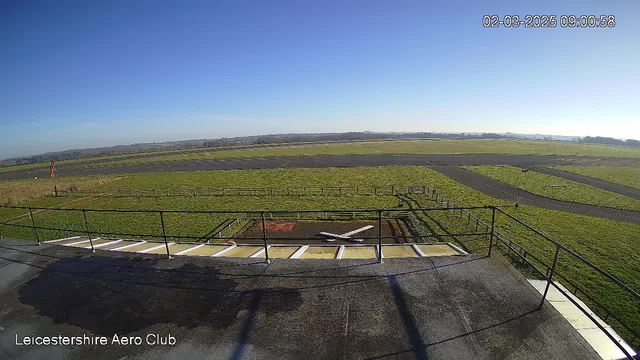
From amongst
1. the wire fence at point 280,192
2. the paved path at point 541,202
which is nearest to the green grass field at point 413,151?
the paved path at point 541,202

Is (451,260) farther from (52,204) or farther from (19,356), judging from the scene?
(52,204)

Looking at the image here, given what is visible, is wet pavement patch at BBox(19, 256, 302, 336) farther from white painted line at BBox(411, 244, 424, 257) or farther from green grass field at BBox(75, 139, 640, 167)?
green grass field at BBox(75, 139, 640, 167)

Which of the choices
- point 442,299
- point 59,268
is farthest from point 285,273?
point 59,268

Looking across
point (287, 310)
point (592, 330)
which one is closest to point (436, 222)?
point (592, 330)

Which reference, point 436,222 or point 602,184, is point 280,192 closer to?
point 436,222

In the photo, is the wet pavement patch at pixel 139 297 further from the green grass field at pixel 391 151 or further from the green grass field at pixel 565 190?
the green grass field at pixel 391 151

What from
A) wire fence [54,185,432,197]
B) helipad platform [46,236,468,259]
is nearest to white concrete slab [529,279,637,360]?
helipad platform [46,236,468,259]
